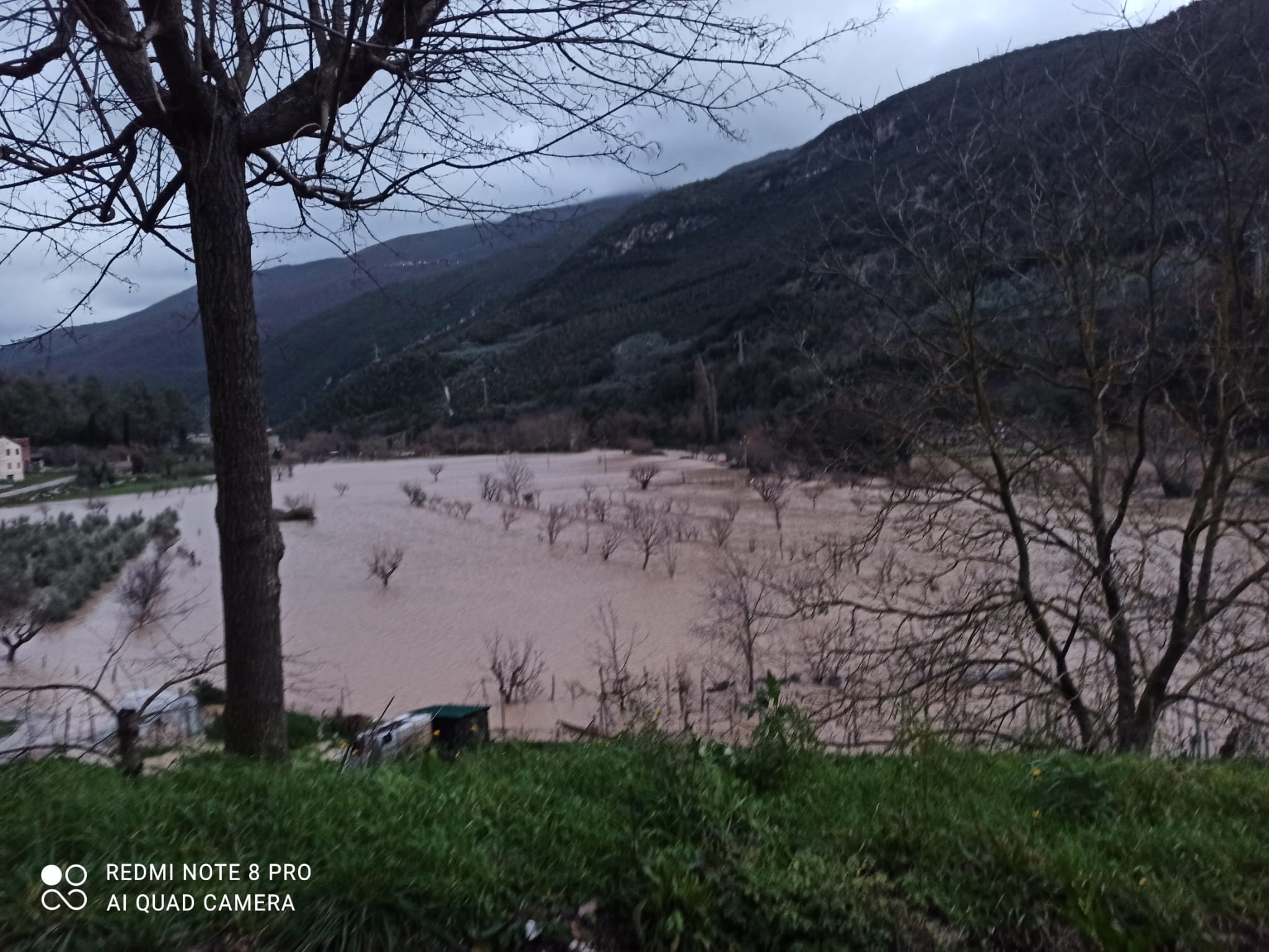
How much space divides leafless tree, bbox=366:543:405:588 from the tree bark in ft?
63.7

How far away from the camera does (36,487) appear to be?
37.2 meters

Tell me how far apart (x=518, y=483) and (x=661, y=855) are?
1470 inches

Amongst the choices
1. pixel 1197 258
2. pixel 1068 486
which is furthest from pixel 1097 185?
pixel 1068 486

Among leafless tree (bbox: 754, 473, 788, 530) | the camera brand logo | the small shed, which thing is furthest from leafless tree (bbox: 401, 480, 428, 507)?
the camera brand logo

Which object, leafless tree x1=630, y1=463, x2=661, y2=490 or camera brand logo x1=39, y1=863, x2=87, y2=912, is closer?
camera brand logo x1=39, y1=863, x2=87, y2=912

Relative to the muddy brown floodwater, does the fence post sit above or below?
above

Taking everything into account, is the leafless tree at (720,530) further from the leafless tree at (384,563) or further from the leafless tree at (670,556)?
the leafless tree at (384,563)

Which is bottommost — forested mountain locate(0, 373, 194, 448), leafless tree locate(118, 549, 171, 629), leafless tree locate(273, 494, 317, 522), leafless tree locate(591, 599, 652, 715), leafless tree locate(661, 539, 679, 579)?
leafless tree locate(591, 599, 652, 715)

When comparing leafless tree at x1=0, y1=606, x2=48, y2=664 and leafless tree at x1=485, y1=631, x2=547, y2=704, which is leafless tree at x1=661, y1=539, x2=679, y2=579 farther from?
leafless tree at x1=0, y1=606, x2=48, y2=664

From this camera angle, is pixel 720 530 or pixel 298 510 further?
pixel 298 510

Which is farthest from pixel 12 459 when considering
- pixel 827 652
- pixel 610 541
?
pixel 827 652

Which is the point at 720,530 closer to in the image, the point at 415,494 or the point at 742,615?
the point at 742,615

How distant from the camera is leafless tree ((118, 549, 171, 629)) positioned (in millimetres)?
18812

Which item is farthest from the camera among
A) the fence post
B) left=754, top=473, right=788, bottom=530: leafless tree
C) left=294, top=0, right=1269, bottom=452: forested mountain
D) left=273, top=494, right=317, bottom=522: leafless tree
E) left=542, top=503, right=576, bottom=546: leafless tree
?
left=273, top=494, right=317, bottom=522: leafless tree
